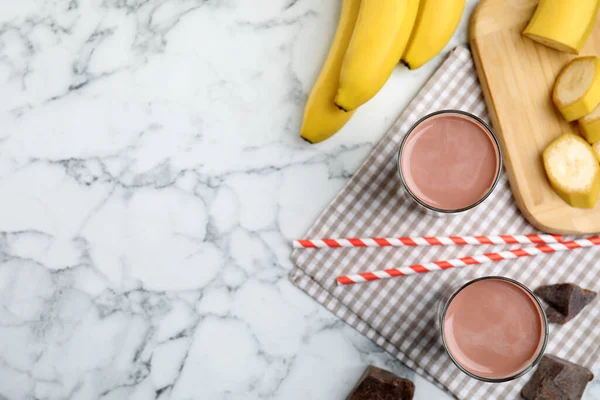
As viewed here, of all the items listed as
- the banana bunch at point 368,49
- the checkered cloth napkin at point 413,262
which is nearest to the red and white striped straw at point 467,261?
the checkered cloth napkin at point 413,262

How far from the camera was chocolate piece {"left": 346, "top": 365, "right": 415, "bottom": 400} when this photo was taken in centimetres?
96

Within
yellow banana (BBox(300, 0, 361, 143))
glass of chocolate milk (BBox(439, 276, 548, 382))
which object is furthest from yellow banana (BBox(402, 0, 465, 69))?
glass of chocolate milk (BBox(439, 276, 548, 382))

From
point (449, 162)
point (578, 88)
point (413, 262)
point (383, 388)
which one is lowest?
point (383, 388)

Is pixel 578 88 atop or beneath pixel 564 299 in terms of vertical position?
atop

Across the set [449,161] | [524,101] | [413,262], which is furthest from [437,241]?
[524,101]

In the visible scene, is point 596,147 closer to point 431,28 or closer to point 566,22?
point 566,22

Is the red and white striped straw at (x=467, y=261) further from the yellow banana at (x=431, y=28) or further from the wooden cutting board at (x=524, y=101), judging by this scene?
the yellow banana at (x=431, y=28)

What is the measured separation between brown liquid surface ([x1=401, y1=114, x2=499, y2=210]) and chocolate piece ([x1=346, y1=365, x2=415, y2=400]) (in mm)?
283

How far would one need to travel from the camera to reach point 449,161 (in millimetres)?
918

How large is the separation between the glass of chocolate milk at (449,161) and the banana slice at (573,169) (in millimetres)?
111

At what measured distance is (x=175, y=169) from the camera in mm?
1047

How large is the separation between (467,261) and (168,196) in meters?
0.51

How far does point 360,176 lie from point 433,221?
0.14 metres

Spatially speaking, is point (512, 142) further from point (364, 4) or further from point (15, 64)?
point (15, 64)
